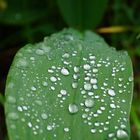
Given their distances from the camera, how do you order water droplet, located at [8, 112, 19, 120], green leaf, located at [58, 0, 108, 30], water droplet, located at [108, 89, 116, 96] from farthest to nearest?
green leaf, located at [58, 0, 108, 30]
water droplet, located at [108, 89, 116, 96]
water droplet, located at [8, 112, 19, 120]

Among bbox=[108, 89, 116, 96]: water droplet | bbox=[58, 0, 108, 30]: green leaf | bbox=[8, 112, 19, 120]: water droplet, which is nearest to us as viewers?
bbox=[8, 112, 19, 120]: water droplet

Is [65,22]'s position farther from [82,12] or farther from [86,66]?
[86,66]

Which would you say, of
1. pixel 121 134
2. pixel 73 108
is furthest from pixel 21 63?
pixel 121 134

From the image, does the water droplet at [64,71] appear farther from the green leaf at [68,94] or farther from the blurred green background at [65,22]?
the blurred green background at [65,22]

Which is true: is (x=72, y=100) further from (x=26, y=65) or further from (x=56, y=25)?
(x=56, y=25)

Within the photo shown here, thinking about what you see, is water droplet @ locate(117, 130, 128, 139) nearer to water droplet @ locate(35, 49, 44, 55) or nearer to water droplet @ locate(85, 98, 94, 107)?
water droplet @ locate(85, 98, 94, 107)

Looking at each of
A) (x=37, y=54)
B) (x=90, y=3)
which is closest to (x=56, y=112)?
(x=37, y=54)

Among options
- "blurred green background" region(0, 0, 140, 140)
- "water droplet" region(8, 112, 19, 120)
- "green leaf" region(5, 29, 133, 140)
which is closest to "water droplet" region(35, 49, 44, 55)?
"green leaf" region(5, 29, 133, 140)
